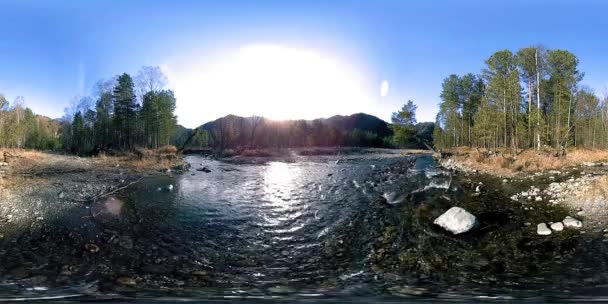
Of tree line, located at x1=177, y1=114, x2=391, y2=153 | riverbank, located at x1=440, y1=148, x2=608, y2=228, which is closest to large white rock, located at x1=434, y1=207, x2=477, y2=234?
riverbank, located at x1=440, y1=148, x2=608, y2=228

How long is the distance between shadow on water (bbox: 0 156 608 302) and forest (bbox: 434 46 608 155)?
68.6ft

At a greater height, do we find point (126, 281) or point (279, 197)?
point (279, 197)

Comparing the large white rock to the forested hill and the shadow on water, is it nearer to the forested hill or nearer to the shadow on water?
the shadow on water

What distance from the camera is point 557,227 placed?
9.59 m

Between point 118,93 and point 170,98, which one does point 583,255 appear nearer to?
point 170,98

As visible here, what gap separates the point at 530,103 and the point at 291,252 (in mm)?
40137

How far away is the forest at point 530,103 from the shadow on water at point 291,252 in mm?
20914

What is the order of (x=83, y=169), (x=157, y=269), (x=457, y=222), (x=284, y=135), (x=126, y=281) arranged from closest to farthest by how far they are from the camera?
(x=126, y=281) < (x=157, y=269) < (x=457, y=222) < (x=83, y=169) < (x=284, y=135)

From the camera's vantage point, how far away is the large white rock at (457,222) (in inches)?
384

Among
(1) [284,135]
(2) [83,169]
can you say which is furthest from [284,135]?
(2) [83,169]

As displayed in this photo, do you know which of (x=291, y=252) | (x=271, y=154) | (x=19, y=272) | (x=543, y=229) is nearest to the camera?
(x=19, y=272)

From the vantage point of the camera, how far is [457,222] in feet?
32.7

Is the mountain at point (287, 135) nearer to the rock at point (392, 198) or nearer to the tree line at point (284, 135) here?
→ the tree line at point (284, 135)

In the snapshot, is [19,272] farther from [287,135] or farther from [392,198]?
[287,135]
